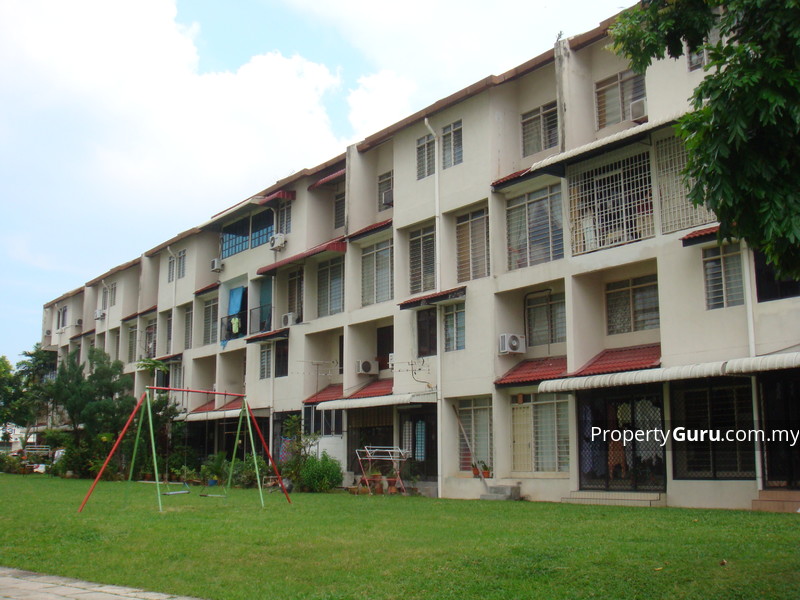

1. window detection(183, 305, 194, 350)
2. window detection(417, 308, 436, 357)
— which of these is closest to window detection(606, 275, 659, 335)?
window detection(417, 308, 436, 357)

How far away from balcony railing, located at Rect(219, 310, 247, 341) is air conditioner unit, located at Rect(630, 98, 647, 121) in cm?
2000

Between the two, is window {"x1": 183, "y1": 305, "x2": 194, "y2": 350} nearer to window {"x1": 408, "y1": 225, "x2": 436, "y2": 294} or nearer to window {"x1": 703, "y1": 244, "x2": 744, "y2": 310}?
window {"x1": 408, "y1": 225, "x2": 436, "y2": 294}

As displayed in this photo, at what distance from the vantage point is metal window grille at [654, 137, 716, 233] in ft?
63.6

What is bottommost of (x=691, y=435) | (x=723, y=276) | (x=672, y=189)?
(x=691, y=435)

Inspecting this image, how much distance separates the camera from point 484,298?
79.8ft

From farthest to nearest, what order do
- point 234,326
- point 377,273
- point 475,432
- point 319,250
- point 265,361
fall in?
1. point 234,326
2. point 265,361
3. point 319,250
4. point 377,273
5. point 475,432

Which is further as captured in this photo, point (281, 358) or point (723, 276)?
point (281, 358)

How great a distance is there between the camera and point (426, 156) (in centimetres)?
2728

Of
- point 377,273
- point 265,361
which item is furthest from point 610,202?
point 265,361

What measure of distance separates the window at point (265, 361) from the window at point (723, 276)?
1961cm

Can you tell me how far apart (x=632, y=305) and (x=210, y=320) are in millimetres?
23415

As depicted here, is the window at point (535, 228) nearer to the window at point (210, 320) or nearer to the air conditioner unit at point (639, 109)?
the air conditioner unit at point (639, 109)

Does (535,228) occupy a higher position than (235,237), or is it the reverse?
(235,237)

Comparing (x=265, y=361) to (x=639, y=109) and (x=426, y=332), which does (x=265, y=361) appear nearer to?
(x=426, y=332)
